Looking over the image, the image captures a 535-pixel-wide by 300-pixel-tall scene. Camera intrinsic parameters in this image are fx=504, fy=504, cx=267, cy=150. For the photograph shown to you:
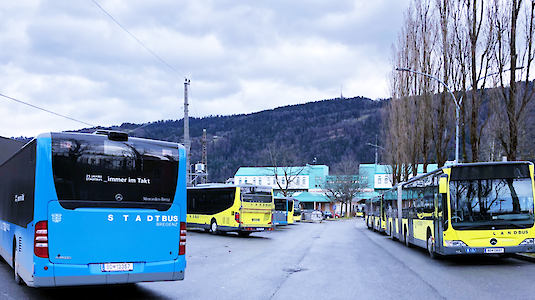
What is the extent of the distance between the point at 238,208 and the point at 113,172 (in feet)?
61.5

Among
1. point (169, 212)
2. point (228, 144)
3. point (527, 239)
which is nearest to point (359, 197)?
point (228, 144)

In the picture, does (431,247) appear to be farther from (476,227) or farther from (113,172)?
(113,172)

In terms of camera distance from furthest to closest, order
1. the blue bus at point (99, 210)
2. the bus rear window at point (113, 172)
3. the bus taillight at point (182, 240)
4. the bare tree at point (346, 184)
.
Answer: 1. the bare tree at point (346, 184)
2. the bus taillight at point (182, 240)
3. the bus rear window at point (113, 172)
4. the blue bus at point (99, 210)

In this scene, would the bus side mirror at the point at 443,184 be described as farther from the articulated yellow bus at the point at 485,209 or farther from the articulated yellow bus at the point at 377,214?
the articulated yellow bus at the point at 377,214

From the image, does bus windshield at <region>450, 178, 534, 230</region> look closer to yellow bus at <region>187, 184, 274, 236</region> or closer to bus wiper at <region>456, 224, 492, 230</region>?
bus wiper at <region>456, 224, 492, 230</region>

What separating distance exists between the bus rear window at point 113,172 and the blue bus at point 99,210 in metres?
0.01

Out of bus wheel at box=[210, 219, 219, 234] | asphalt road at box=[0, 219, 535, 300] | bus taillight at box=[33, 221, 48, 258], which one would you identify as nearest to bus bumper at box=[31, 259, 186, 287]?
bus taillight at box=[33, 221, 48, 258]

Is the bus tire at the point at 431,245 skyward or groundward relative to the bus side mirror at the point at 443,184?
groundward

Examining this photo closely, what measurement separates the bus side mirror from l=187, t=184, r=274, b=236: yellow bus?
14.1 m

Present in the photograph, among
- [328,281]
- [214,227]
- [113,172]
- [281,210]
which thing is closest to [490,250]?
[328,281]

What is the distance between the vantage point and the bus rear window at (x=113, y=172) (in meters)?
7.81

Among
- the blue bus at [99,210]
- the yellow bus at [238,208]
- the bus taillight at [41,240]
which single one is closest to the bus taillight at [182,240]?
the blue bus at [99,210]

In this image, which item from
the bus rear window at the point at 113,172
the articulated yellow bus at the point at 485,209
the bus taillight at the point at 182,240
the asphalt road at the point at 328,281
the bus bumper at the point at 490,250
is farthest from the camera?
the articulated yellow bus at the point at 485,209

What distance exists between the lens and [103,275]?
777 centimetres
